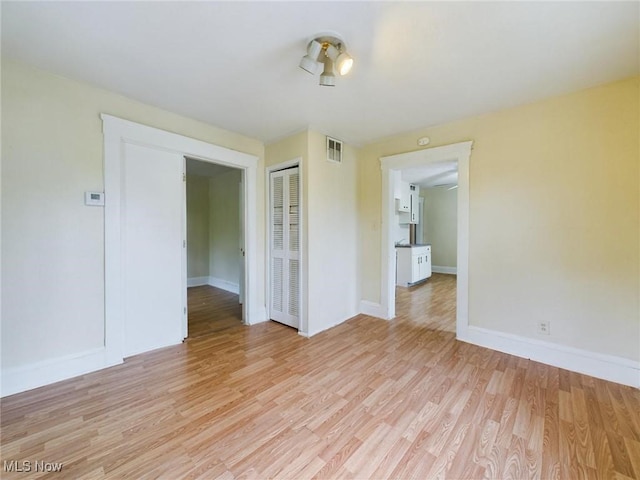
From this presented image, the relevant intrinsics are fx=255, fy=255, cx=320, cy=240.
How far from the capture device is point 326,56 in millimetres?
1818

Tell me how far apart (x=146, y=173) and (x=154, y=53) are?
3.96ft

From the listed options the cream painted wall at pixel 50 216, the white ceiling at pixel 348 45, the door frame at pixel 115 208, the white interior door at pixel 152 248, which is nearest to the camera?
the white ceiling at pixel 348 45

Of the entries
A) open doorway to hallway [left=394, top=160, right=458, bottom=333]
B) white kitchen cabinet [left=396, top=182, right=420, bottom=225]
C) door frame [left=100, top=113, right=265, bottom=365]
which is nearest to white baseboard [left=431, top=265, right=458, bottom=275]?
open doorway to hallway [left=394, top=160, right=458, bottom=333]

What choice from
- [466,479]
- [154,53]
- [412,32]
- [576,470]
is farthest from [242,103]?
[576,470]

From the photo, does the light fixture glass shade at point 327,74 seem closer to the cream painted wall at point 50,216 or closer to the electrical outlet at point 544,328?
the cream painted wall at point 50,216

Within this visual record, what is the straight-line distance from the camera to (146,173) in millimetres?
2654

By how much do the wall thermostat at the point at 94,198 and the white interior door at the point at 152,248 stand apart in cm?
19

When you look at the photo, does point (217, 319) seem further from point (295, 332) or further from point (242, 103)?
point (242, 103)

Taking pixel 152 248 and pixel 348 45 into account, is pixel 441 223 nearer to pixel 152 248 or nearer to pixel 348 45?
pixel 348 45

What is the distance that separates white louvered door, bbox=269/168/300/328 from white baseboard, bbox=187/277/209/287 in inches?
124

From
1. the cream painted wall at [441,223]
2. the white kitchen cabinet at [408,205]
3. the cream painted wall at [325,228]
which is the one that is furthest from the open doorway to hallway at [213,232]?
the cream painted wall at [441,223]

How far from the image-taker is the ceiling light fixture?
5.54 feet

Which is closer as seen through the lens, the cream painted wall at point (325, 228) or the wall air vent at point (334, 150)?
the cream painted wall at point (325, 228)

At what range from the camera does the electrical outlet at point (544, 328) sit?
2.47 meters
